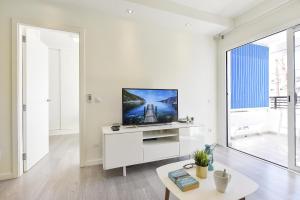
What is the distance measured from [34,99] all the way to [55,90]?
2.27 metres

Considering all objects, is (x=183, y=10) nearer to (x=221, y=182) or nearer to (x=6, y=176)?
(x=221, y=182)

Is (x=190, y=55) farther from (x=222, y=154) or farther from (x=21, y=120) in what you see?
(x=21, y=120)

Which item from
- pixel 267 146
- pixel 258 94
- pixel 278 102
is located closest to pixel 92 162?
pixel 267 146

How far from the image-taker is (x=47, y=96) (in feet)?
10.4

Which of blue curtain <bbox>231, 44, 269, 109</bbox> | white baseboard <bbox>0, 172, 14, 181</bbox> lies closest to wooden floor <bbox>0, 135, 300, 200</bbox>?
white baseboard <bbox>0, 172, 14, 181</bbox>

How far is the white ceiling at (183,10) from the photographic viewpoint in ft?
8.00

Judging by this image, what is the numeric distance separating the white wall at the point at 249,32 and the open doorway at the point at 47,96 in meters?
3.01

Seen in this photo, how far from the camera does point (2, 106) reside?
214cm

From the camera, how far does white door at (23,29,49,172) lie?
237 cm

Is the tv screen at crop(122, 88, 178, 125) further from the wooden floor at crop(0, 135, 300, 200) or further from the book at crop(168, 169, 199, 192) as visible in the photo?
the book at crop(168, 169, 199, 192)

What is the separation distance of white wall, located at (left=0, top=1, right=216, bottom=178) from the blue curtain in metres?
0.83

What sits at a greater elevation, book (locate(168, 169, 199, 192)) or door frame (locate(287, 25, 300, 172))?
door frame (locate(287, 25, 300, 172))

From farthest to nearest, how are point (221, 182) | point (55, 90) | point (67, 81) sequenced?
point (67, 81)
point (55, 90)
point (221, 182)

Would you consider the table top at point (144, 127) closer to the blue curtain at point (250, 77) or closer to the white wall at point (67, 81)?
the blue curtain at point (250, 77)
